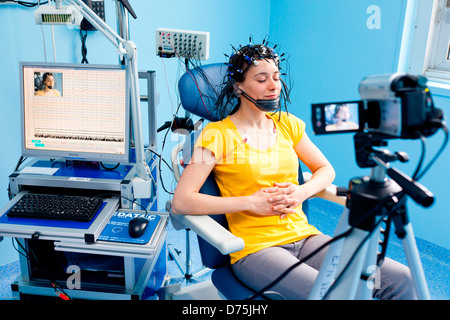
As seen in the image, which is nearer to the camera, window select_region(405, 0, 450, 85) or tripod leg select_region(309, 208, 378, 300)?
tripod leg select_region(309, 208, 378, 300)

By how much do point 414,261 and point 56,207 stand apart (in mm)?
1063

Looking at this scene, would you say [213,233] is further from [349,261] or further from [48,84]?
[48,84]


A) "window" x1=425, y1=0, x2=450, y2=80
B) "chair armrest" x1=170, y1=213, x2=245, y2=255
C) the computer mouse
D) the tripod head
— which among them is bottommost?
the computer mouse

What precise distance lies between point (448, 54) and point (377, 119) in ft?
5.92

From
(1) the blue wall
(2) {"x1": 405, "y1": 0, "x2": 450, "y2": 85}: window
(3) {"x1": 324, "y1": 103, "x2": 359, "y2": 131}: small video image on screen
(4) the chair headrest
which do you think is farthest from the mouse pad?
(2) {"x1": 405, "y1": 0, "x2": 450, "y2": 85}: window

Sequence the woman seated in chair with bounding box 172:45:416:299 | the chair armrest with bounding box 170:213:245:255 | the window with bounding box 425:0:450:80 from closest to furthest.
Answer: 1. the chair armrest with bounding box 170:213:245:255
2. the woman seated in chair with bounding box 172:45:416:299
3. the window with bounding box 425:0:450:80

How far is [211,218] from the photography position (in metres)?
1.24

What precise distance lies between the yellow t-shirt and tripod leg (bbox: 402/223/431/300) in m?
0.44

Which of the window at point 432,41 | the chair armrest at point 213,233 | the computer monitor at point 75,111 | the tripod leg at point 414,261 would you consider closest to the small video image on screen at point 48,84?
the computer monitor at point 75,111

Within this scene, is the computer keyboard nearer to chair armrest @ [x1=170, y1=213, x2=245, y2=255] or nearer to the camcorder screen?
chair armrest @ [x1=170, y1=213, x2=245, y2=255]

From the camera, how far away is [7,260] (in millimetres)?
2008

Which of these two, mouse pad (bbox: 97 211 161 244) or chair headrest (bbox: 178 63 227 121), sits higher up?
chair headrest (bbox: 178 63 227 121)

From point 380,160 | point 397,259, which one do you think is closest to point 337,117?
point 380,160

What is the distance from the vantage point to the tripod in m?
0.80
